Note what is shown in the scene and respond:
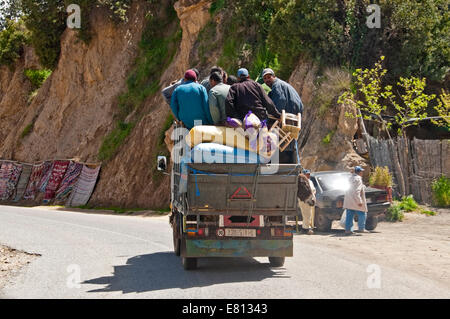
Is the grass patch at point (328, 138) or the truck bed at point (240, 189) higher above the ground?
the grass patch at point (328, 138)

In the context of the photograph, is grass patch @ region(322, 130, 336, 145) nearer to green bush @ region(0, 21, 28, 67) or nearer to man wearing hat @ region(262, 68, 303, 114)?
man wearing hat @ region(262, 68, 303, 114)

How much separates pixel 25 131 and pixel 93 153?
37.2ft

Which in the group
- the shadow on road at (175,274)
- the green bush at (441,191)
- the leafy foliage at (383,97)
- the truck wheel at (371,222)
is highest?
the leafy foliage at (383,97)

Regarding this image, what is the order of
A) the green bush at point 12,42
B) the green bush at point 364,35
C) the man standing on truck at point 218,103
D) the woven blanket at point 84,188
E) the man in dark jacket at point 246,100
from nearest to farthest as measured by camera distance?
the man in dark jacket at point 246,100, the man standing on truck at point 218,103, the green bush at point 364,35, the woven blanket at point 84,188, the green bush at point 12,42

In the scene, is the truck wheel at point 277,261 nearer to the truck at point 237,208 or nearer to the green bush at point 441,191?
the truck at point 237,208

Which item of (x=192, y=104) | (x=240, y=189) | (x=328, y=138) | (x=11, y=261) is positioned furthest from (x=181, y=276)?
(x=328, y=138)

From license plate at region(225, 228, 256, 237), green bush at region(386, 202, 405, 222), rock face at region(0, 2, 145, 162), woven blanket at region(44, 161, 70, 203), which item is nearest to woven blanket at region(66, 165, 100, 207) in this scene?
rock face at region(0, 2, 145, 162)

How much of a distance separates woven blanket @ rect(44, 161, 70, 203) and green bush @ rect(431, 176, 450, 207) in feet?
83.9

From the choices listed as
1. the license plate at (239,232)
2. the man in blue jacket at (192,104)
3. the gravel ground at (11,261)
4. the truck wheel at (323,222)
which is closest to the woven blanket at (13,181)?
the truck wheel at (323,222)

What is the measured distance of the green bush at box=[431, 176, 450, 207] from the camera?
20172mm

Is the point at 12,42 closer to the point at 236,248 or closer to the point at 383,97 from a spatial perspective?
the point at 383,97

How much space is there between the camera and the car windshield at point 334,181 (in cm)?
1750

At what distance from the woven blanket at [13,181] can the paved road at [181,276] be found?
31569 mm

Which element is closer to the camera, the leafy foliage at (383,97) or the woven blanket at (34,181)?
the leafy foliage at (383,97)
